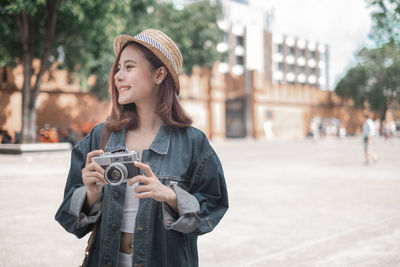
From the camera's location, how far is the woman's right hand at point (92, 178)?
60.7 inches

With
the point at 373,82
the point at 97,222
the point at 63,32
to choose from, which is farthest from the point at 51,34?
the point at 373,82

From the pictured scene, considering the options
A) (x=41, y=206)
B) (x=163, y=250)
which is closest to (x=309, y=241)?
(x=163, y=250)

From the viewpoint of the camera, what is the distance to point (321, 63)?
73688 millimetres

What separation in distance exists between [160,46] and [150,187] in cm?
62

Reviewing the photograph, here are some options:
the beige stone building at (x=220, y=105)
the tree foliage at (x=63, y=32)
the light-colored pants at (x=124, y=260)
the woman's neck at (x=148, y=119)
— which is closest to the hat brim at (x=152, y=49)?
the woman's neck at (x=148, y=119)

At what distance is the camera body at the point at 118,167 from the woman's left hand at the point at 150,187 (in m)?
0.03

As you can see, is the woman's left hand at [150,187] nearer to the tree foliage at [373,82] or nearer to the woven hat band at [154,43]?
the woven hat band at [154,43]

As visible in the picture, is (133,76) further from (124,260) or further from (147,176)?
(124,260)

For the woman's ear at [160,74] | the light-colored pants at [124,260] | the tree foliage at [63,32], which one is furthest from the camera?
the tree foliage at [63,32]

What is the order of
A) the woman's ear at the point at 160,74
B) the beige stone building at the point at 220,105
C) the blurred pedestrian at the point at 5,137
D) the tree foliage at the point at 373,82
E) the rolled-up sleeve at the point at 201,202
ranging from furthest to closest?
the tree foliage at the point at 373,82 → the beige stone building at the point at 220,105 → the blurred pedestrian at the point at 5,137 → the woman's ear at the point at 160,74 → the rolled-up sleeve at the point at 201,202

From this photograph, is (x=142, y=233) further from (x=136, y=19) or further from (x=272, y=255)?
(x=136, y=19)

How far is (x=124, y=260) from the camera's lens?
5.63ft

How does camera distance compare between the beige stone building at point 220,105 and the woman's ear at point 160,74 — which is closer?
the woman's ear at point 160,74

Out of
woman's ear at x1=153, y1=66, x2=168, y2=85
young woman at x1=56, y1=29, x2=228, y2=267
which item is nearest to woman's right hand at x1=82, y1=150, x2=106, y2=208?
young woman at x1=56, y1=29, x2=228, y2=267
